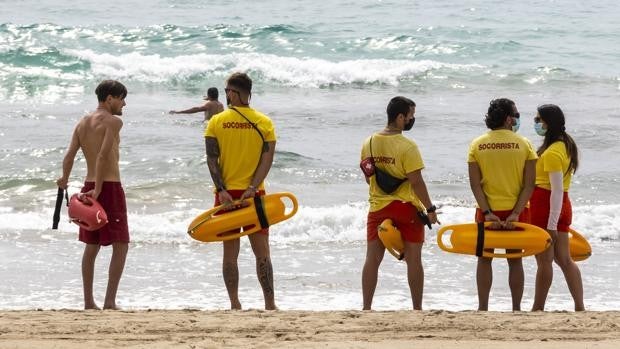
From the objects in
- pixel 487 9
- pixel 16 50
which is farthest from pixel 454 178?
pixel 487 9

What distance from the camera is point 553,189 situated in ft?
23.3

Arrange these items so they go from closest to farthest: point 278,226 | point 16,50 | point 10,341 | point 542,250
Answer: point 10,341 → point 542,250 → point 278,226 → point 16,50

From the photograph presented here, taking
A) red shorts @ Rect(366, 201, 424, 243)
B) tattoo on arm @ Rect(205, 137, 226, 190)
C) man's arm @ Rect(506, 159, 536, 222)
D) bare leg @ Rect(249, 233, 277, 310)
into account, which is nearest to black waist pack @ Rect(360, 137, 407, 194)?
red shorts @ Rect(366, 201, 424, 243)

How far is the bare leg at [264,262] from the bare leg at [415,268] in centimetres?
93

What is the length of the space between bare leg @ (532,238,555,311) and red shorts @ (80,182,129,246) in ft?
9.10

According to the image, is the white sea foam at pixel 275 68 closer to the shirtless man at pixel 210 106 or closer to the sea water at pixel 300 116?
the sea water at pixel 300 116

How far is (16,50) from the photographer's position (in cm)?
2806

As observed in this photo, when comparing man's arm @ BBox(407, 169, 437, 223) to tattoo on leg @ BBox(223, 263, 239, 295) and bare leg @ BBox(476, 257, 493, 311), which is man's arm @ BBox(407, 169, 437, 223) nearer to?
bare leg @ BBox(476, 257, 493, 311)

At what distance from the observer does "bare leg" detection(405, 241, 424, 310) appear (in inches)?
284

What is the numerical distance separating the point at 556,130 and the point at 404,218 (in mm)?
1159

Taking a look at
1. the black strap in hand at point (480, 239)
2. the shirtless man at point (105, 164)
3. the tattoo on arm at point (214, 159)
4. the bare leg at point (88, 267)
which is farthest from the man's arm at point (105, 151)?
the black strap in hand at point (480, 239)

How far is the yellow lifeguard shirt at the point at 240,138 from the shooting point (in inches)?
281

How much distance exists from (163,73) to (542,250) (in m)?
20.4

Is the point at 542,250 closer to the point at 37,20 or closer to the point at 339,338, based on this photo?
the point at 339,338
